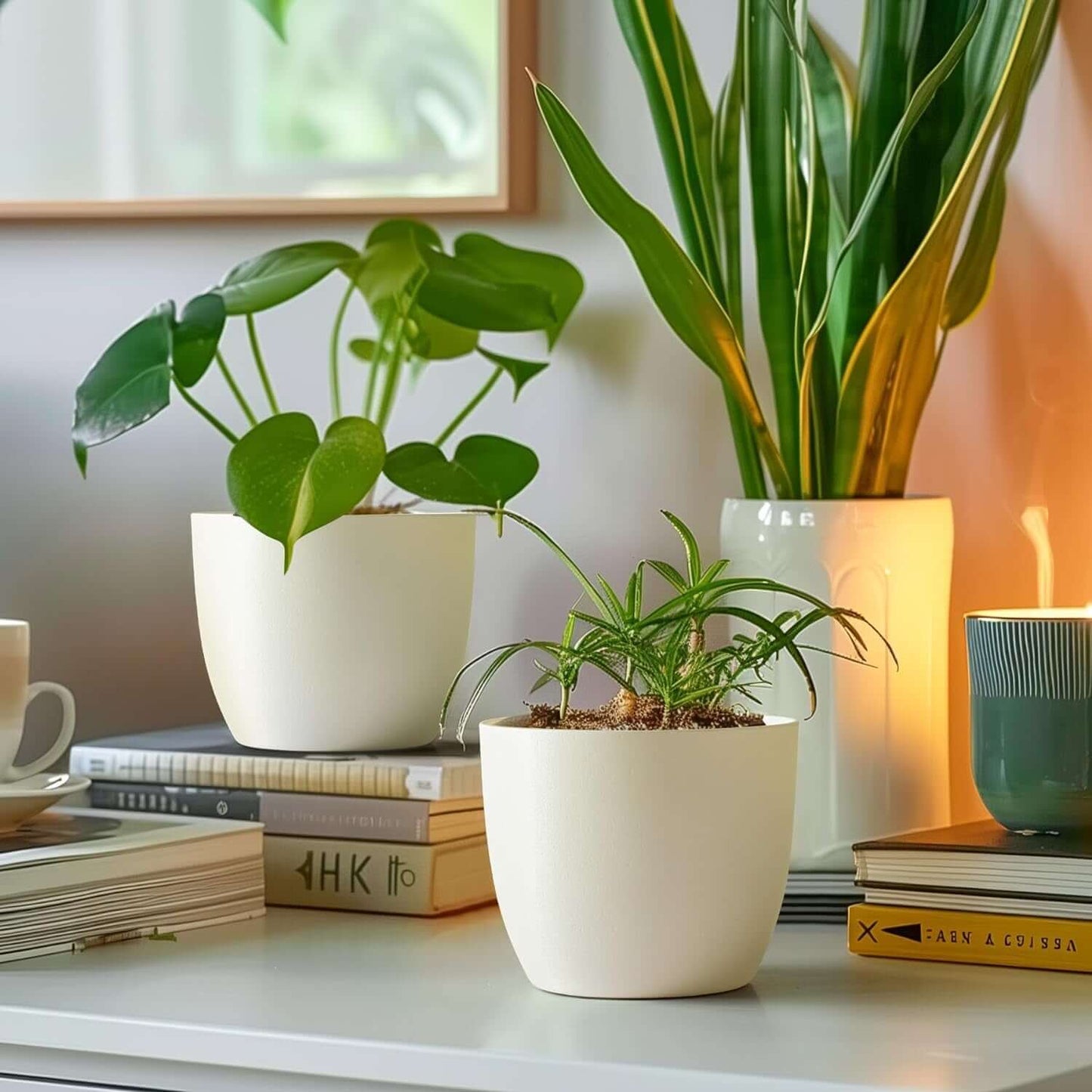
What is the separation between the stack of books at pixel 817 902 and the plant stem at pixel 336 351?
0.44 meters

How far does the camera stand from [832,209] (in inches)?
39.5

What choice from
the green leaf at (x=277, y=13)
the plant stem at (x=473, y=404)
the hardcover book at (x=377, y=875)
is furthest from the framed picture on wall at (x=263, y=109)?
the hardcover book at (x=377, y=875)

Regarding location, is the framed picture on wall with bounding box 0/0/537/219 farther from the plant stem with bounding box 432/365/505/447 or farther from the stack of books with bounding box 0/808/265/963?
the stack of books with bounding box 0/808/265/963

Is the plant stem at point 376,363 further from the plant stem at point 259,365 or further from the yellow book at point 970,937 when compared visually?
the yellow book at point 970,937

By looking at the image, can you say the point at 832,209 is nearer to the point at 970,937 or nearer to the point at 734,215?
the point at 734,215

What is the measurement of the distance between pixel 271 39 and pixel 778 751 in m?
0.69

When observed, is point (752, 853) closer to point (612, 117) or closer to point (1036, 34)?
point (1036, 34)

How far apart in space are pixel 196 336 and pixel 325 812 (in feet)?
0.91

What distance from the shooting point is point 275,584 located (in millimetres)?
999

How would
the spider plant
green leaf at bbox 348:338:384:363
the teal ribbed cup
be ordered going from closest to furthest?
the spider plant < the teal ribbed cup < green leaf at bbox 348:338:384:363

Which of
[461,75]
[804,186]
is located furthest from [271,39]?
[804,186]

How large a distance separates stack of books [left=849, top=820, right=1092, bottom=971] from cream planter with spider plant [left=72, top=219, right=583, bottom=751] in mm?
284

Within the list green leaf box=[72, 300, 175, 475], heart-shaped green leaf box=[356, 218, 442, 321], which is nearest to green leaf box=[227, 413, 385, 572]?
green leaf box=[72, 300, 175, 475]

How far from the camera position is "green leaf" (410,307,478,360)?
1166mm
